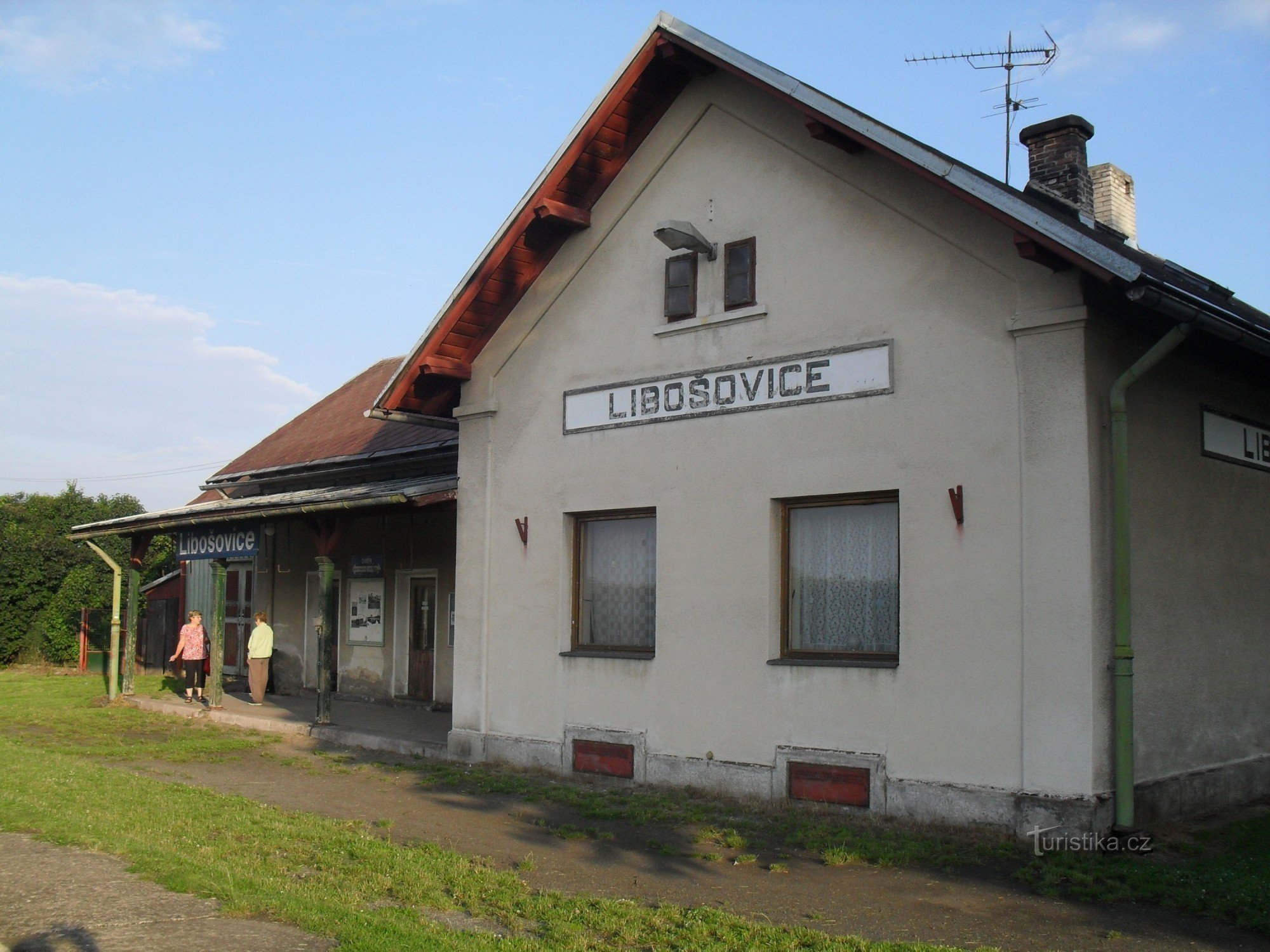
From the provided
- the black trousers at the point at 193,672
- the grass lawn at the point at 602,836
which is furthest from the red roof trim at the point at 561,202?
the black trousers at the point at 193,672

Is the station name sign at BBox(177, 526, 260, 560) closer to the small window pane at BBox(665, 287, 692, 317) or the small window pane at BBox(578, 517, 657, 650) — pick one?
the small window pane at BBox(578, 517, 657, 650)

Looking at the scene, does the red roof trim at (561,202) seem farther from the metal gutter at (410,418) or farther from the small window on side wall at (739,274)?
the small window on side wall at (739,274)

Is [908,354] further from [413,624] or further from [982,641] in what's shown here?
[413,624]

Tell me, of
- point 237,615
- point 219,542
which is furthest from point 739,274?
point 237,615

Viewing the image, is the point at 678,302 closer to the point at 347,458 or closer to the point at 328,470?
the point at 347,458

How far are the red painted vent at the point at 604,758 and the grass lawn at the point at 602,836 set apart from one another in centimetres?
20

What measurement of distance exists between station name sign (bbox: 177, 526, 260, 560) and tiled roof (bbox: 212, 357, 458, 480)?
7.31 feet

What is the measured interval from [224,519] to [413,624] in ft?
10.1

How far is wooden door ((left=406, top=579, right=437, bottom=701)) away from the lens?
16.7 m

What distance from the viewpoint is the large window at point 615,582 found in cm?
1072

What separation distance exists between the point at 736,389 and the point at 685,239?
138cm

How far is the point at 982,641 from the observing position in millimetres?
8273

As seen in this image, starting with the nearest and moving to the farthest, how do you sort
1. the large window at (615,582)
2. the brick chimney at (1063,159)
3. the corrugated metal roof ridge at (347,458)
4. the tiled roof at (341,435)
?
the large window at (615,582) → the brick chimney at (1063,159) → the corrugated metal roof ridge at (347,458) → the tiled roof at (341,435)

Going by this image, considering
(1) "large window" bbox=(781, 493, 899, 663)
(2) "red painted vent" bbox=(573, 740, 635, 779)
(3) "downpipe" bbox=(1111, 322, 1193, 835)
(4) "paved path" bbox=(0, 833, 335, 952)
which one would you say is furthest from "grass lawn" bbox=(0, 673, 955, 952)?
(1) "large window" bbox=(781, 493, 899, 663)
